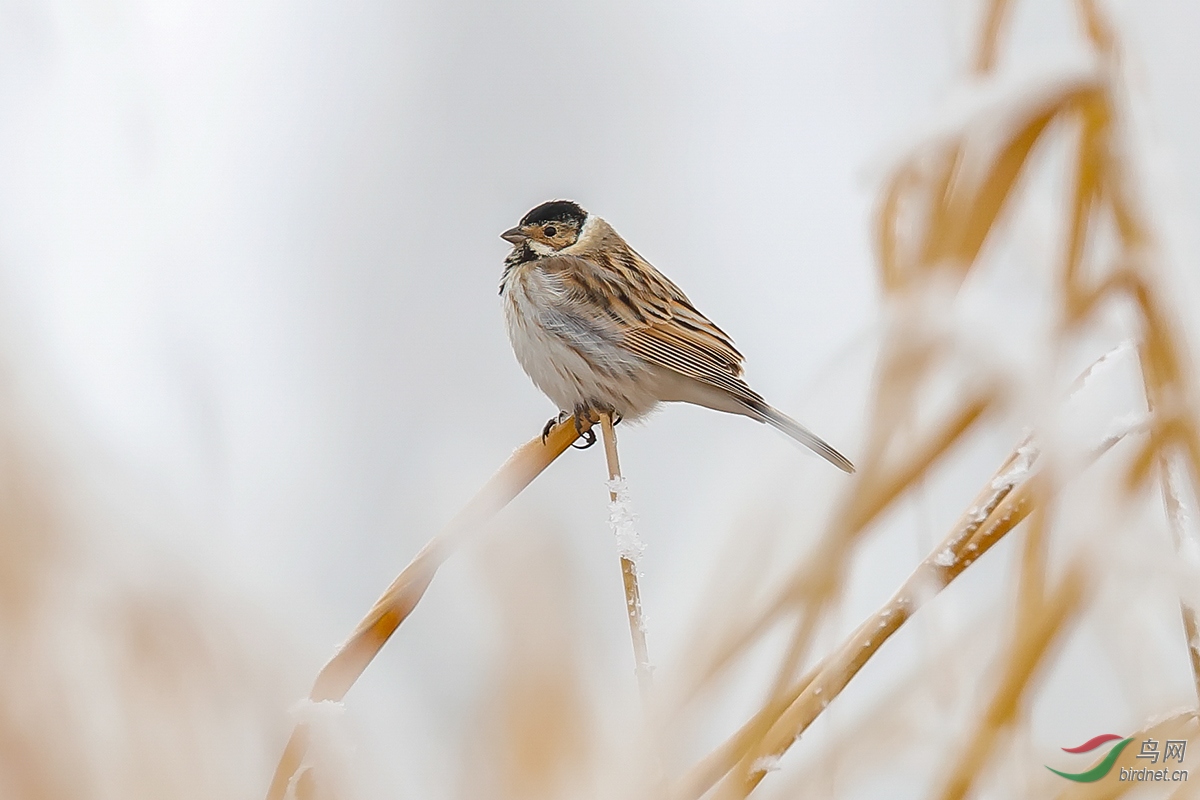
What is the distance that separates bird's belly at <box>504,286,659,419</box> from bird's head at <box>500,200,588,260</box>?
0.22ft

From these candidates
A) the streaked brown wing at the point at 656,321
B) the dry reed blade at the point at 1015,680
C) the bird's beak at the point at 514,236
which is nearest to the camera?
the dry reed blade at the point at 1015,680

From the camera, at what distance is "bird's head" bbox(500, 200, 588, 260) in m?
0.97

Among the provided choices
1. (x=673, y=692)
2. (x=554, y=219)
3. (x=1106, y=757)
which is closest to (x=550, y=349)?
(x=554, y=219)

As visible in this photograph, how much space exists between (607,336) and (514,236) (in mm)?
148

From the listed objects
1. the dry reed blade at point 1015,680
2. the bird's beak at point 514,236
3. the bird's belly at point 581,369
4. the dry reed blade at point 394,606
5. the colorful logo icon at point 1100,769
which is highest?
the bird's beak at point 514,236

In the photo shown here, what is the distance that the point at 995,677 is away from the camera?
0.22m

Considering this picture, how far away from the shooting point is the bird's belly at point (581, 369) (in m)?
0.88

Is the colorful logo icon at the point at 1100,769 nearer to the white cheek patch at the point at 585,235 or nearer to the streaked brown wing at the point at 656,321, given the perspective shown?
the streaked brown wing at the point at 656,321

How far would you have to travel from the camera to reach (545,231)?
98 centimetres

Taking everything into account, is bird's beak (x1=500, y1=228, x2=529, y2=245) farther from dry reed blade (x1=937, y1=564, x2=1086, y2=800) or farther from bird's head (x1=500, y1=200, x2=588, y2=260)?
dry reed blade (x1=937, y1=564, x2=1086, y2=800)

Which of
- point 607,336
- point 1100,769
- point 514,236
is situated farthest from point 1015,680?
point 514,236

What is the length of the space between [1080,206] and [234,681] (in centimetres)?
21

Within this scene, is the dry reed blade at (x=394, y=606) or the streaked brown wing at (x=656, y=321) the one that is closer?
the dry reed blade at (x=394, y=606)

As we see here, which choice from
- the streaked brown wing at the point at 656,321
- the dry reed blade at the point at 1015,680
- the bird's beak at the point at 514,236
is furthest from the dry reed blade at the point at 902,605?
the bird's beak at the point at 514,236
